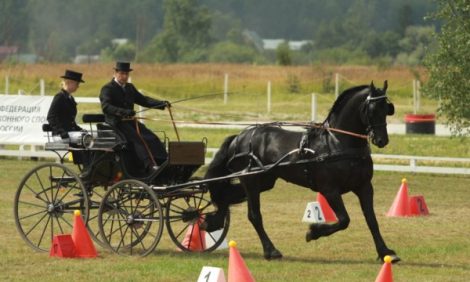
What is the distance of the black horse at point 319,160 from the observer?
12.4 m

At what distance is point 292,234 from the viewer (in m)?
14.9

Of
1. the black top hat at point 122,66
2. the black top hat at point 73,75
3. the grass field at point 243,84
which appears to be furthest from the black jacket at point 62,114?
the grass field at point 243,84

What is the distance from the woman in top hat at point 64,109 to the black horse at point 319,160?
1793 millimetres

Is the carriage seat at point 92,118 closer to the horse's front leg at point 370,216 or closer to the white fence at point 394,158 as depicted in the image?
the horse's front leg at point 370,216

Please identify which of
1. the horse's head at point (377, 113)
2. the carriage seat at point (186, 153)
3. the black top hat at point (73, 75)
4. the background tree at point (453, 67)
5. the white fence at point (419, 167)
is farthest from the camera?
the white fence at point (419, 167)

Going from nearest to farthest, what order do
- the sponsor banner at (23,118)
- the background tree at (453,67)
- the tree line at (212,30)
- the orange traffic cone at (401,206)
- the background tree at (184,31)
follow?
Answer: the orange traffic cone at (401,206) → the background tree at (453,67) → the sponsor banner at (23,118) → the background tree at (184,31) → the tree line at (212,30)

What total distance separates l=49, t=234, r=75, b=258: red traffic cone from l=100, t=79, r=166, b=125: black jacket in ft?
4.80

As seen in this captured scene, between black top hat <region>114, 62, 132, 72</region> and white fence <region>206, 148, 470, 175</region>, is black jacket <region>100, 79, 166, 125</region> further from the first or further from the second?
white fence <region>206, 148, 470, 175</region>

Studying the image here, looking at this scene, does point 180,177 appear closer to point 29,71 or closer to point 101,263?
point 101,263

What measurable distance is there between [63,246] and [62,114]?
73.1 inches

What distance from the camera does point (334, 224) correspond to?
1248 centimetres

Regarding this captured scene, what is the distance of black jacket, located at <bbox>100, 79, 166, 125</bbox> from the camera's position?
43.1 ft

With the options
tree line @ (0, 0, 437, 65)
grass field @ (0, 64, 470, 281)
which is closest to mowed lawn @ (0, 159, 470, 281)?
grass field @ (0, 64, 470, 281)

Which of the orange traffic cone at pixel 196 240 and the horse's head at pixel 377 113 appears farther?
the orange traffic cone at pixel 196 240
